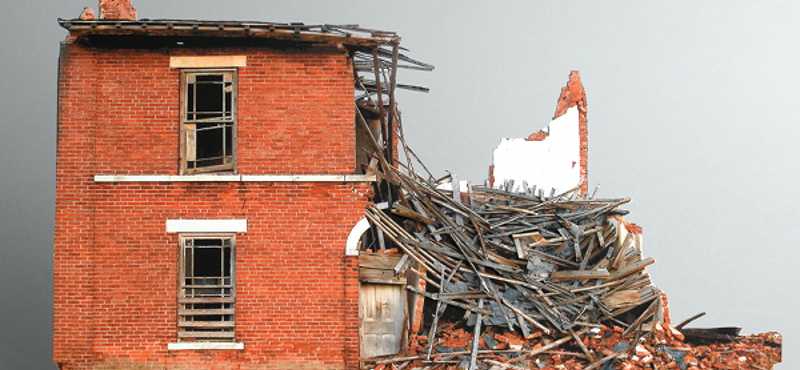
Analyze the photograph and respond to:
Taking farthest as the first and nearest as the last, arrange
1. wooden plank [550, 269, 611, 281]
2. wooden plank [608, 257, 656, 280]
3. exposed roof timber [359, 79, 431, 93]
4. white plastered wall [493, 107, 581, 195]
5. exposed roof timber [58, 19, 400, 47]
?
white plastered wall [493, 107, 581, 195]
exposed roof timber [359, 79, 431, 93]
wooden plank [608, 257, 656, 280]
wooden plank [550, 269, 611, 281]
exposed roof timber [58, 19, 400, 47]

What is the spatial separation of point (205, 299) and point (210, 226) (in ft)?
4.17

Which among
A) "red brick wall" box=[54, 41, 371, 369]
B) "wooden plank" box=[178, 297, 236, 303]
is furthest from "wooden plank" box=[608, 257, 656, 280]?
"wooden plank" box=[178, 297, 236, 303]

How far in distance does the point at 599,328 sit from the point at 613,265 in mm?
1401

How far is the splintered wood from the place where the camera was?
432 inches

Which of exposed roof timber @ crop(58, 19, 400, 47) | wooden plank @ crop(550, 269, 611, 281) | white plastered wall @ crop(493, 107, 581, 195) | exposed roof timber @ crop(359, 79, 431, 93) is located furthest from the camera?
white plastered wall @ crop(493, 107, 581, 195)

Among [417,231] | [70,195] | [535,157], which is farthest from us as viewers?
[535,157]

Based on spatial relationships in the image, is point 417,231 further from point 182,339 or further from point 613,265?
point 182,339

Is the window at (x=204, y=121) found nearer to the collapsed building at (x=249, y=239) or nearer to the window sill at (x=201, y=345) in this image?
the collapsed building at (x=249, y=239)

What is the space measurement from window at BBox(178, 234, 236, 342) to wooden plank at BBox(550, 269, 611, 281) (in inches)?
231

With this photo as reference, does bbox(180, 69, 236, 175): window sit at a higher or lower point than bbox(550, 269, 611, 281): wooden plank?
higher

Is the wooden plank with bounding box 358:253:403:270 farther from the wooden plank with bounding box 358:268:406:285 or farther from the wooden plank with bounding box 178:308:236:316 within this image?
the wooden plank with bounding box 178:308:236:316

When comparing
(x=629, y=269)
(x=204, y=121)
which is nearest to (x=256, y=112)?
(x=204, y=121)

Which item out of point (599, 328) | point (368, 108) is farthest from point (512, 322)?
point (368, 108)

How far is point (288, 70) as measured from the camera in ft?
37.5
